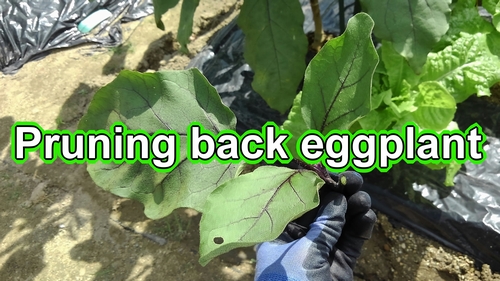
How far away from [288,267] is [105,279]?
83 cm

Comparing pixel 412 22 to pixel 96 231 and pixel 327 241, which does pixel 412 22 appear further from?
pixel 96 231

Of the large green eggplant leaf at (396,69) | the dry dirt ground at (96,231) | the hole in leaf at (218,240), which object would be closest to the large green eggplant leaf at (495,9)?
the large green eggplant leaf at (396,69)

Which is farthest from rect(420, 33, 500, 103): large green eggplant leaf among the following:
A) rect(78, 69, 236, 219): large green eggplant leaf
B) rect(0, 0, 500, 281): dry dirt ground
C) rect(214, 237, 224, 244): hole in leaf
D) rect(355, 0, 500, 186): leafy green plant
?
rect(214, 237, 224, 244): hole in leaf

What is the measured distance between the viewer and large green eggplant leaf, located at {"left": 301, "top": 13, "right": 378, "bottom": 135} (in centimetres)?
59

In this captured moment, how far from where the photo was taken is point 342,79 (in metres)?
0.65

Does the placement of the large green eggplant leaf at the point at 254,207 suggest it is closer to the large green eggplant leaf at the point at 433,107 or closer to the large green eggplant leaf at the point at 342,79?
the large green eggplant leaf at the point at 342,79

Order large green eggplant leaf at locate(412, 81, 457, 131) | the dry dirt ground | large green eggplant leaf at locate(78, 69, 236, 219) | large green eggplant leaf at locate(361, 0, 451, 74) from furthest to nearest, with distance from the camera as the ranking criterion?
the dry dirt ground
large green eggplant leaf at locate(412, 81, 457, 131)
large green eggplant leaf at locate(361, 0, 451, 74)
large green eggplant leaf at locate(78, 69, 236, 219)

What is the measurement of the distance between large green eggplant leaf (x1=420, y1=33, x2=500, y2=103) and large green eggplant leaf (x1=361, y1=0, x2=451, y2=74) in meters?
0.39

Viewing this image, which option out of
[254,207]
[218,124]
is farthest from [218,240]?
[218,124]

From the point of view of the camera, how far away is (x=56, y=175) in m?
1.75

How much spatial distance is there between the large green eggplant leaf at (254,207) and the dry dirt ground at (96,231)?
85 centimetres

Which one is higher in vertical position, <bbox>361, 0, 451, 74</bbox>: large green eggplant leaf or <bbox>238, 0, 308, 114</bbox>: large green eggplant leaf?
<bbox>361, 0, 451, 74</bbox>: large green eggplant leaf

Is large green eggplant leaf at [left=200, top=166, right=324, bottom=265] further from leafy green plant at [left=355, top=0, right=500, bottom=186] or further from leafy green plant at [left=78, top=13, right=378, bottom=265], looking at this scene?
leafy green plant at [left=355, top=0, right=500, bottom=186]

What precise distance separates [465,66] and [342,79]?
79cm
